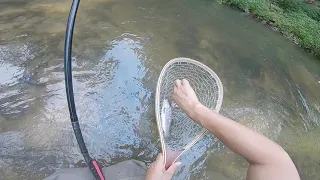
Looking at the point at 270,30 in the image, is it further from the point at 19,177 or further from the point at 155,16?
the point at 19,177

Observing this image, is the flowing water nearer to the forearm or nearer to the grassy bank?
the grassy bank

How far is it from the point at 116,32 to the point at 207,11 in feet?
4.07

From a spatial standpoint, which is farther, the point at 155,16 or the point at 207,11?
the point at 207,11

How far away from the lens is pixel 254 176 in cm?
163

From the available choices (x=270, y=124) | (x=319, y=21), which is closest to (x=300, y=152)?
(x=270, y=124)

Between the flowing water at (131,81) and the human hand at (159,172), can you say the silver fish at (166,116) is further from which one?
the human hand at (159,172)

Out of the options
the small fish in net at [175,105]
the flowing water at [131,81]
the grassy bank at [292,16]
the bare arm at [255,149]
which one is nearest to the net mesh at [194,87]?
the small fish in net at [175,105]

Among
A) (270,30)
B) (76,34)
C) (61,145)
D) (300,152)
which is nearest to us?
(61,145)

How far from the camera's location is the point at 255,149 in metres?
1.65

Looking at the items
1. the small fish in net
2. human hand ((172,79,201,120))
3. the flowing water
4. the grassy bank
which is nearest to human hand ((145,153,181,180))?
the small fish in net

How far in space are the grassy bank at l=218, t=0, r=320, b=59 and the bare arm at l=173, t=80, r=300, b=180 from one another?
250 cm

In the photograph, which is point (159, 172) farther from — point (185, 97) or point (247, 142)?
point (185, 97)

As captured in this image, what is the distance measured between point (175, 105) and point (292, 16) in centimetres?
261

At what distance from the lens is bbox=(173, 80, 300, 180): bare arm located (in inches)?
62.6
